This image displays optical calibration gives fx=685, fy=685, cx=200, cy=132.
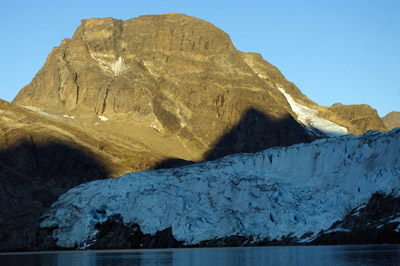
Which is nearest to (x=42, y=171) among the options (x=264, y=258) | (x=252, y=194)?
(x=252, y=194)

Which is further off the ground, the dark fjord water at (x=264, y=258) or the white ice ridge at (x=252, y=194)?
the white ice ridge at (x=252, y=194)

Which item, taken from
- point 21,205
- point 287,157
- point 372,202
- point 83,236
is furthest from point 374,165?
point 21,205

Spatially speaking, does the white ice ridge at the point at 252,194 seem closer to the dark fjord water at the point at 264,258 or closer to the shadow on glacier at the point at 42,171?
the dark fjord water at the point at 264,258

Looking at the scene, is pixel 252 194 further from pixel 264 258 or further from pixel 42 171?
pixel 42 171

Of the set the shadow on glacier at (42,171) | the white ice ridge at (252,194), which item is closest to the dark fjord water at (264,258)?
the white ice ridge at (252,194)

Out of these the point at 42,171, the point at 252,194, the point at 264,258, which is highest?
the point at 42,171

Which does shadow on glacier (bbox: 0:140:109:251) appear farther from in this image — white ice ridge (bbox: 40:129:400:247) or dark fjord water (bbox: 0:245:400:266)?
dark fjord water (bbox: 0:245:400:266)

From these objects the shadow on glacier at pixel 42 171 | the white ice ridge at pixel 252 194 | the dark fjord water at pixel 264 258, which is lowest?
the dark fjord water at pixel 264 258

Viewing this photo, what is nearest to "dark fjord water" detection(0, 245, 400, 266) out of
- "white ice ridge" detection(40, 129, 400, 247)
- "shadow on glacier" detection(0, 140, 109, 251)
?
"white ice ridge" detection(40, 129, 400, 247)

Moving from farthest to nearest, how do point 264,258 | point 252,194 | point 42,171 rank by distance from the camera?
point 42,171 < point 252,194 < point 264,258
